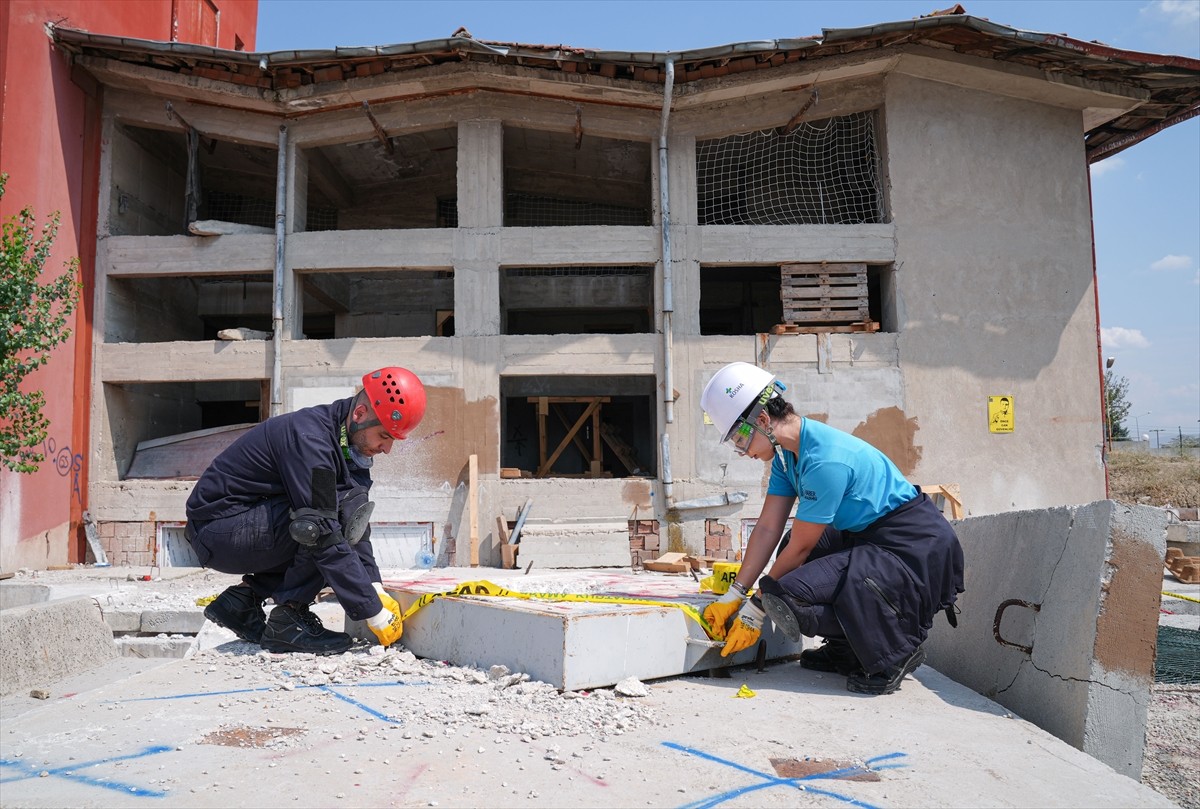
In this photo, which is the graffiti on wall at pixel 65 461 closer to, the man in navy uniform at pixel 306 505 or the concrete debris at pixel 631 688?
the man in navy uniform at pixel 306 505

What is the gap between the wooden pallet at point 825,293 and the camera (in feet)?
39.7

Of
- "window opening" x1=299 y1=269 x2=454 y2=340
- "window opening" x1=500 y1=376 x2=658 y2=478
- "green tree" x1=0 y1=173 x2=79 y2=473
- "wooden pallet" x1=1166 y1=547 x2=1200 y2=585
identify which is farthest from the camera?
"window opening" x1=299 y1=269 x2=454 y2=340

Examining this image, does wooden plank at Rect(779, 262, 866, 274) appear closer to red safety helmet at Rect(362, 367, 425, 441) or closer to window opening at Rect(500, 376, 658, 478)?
window opening at Rect(500, 376, 658, 478)

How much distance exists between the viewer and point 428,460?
38.8ft

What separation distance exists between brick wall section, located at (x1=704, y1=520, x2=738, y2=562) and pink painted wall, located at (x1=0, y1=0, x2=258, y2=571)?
8961 millimetres

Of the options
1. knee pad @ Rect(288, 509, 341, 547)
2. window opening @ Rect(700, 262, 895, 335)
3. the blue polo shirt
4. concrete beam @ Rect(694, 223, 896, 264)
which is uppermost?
concrete beam @ Rect(694, 223, 896, 264)

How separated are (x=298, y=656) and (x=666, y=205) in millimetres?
9255

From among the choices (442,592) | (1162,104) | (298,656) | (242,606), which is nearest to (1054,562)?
(442,592)

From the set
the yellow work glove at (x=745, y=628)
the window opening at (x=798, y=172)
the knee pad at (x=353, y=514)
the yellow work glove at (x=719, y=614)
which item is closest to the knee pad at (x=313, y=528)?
the knee pad at (x=353, y=514)

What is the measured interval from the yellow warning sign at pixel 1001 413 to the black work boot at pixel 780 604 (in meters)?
9.26

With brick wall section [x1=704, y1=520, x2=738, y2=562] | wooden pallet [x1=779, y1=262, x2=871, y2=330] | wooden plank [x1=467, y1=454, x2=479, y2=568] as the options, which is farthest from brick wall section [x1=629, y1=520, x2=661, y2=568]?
wooden pallet [x1=779, y1=262, x2=871, y2=330]

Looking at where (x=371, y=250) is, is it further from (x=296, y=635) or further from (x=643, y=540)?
(x=296, y=635)

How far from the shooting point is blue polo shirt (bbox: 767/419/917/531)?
3.65 meters

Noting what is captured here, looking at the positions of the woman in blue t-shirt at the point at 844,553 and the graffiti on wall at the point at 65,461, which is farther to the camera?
the graffiti on wall at the point at 65,461
